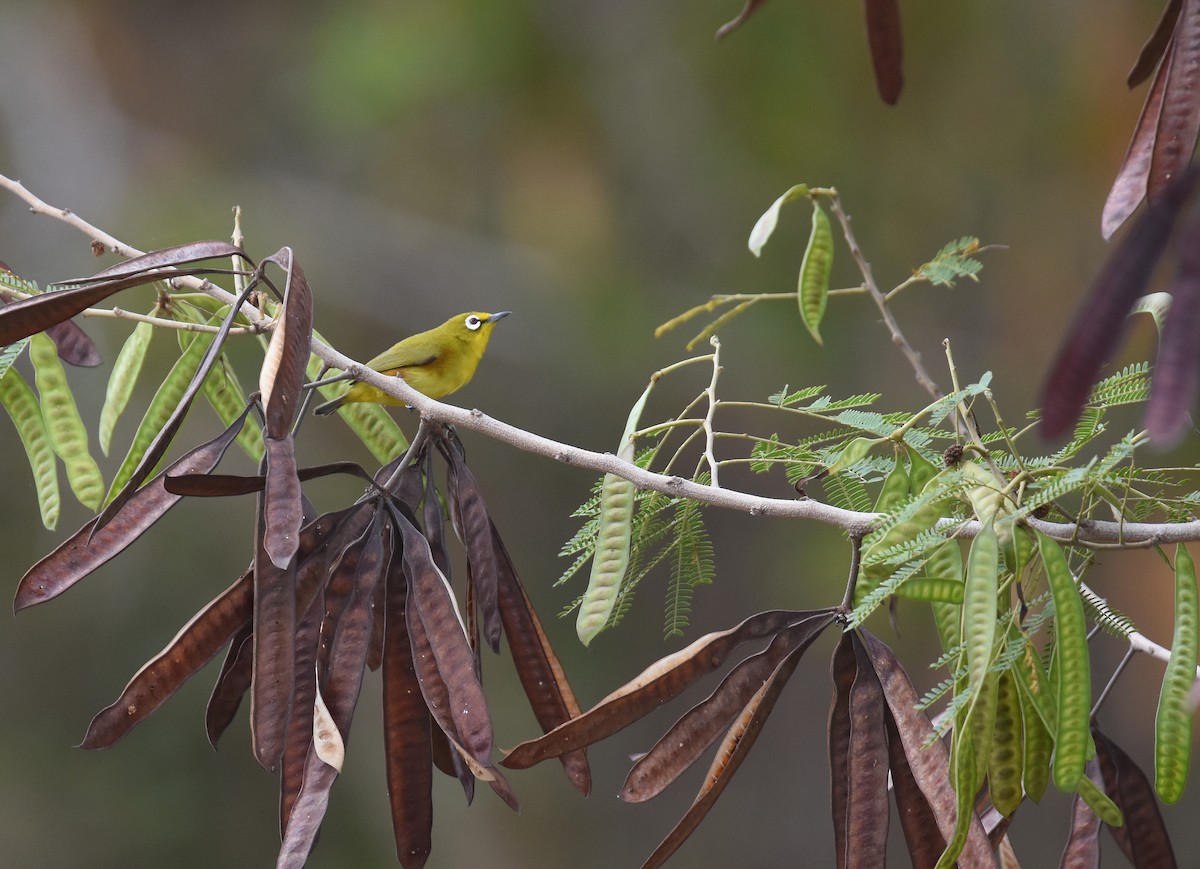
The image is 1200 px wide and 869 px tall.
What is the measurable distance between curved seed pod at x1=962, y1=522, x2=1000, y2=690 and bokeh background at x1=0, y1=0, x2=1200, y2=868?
475cm

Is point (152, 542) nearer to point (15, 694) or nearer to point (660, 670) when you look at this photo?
point (15, 694)

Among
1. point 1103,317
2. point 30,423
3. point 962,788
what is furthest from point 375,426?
point 1103,317

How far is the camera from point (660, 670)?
113 cm

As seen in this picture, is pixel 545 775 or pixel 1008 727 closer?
pixel 1008 727

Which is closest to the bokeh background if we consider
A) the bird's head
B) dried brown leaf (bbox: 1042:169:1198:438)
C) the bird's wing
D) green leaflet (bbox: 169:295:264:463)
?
the bird's head

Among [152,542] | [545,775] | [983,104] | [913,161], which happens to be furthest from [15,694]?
[983,104]

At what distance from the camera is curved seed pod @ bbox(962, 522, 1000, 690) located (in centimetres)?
95

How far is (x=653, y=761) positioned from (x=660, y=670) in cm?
8

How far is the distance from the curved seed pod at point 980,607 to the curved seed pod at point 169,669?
2.17 ft

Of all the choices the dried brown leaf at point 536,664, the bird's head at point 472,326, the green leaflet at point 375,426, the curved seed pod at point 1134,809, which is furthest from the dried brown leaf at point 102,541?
the bird's head at point 472,326

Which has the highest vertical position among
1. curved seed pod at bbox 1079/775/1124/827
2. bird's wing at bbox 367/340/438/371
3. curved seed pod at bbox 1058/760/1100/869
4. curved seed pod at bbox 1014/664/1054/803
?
bird's wing at bbox 367/340/438/371

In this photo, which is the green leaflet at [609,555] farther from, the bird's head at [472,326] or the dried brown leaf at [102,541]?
the bird's head at [472,326]

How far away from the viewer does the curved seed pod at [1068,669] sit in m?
1.00

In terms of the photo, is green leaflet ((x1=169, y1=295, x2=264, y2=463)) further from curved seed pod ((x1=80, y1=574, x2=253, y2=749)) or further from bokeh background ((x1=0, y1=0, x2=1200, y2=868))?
bokeh background ((x1=0, y1=0, x2=1200, y2=868))
